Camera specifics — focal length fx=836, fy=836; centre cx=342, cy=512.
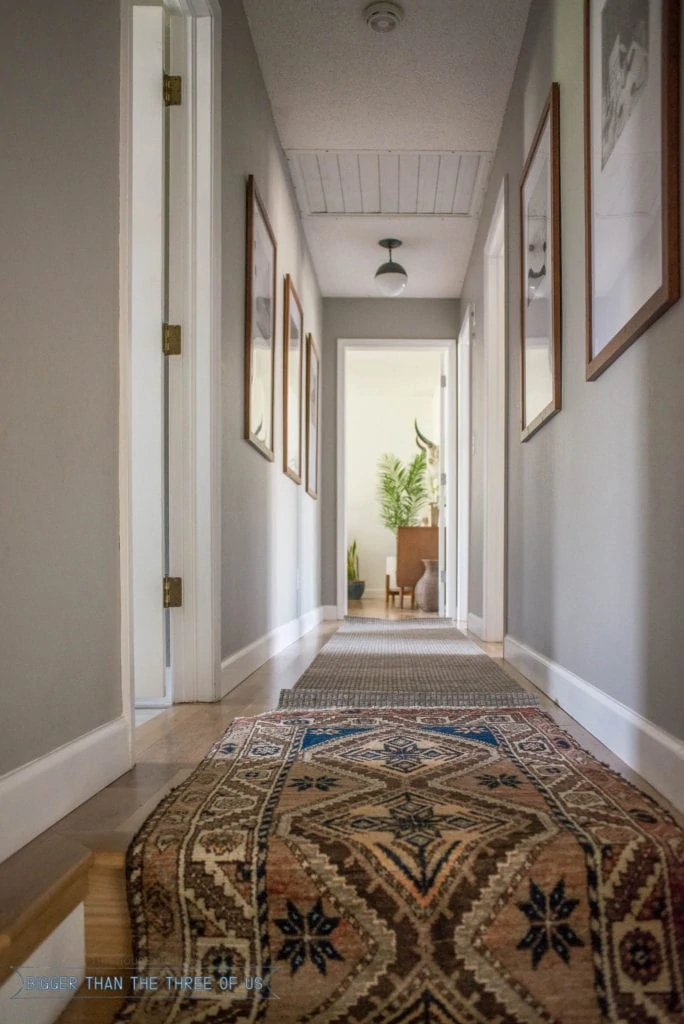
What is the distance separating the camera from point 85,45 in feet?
4.53

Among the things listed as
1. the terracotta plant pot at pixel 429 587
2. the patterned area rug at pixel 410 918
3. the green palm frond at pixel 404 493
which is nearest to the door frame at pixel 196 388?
the patterned area rug at pixel 410 918

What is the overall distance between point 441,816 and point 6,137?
1.09m

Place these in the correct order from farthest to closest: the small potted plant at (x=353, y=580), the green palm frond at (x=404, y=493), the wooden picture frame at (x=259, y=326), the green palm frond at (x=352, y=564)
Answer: the green palm frond at (x=404, y=493)
the green palm frond at (x=352, y=564)
the small potted plant at (x=353, y=580)
the wooden picture frame at (x=259, y=326)

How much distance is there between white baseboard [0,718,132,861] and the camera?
109cm

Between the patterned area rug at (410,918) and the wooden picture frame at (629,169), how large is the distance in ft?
2.96

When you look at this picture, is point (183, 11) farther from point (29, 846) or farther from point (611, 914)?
point (611, 914)

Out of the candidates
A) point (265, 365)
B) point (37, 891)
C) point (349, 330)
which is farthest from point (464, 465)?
point (37, 891)

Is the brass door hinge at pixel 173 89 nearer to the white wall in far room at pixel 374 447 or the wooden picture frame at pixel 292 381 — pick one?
the wooden picture frame at pixel 292 381

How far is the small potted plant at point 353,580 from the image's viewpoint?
8.85 metres

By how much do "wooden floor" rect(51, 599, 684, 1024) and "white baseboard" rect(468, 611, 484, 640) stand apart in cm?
132

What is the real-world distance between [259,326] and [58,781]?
224cm

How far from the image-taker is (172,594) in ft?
7.88

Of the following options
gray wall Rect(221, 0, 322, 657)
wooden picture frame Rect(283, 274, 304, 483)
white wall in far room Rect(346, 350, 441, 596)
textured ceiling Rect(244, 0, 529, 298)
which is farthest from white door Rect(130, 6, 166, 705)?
white wall in far room Rect(346, 350, 441, 596)

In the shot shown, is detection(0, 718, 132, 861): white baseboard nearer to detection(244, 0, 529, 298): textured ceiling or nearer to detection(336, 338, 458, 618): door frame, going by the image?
detection(244, 0, 529, 298): textured ceiling
